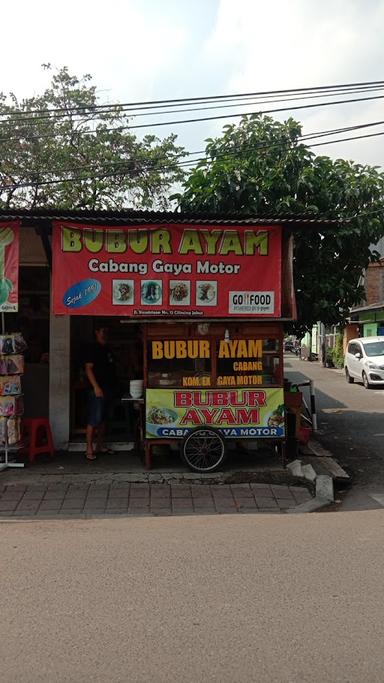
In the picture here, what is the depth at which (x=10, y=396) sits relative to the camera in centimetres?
774

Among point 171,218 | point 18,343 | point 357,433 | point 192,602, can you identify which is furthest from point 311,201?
point 192,602

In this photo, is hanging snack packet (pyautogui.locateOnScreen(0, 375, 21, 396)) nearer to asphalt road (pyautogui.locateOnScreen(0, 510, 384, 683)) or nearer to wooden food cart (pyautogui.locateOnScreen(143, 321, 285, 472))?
wooden food cart (pyautogui.locateOnScreen(143, 321, 285, 472))

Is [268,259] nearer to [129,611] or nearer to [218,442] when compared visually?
[218,442]

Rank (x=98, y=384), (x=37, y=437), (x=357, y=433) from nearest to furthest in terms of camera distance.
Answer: (x=98, y=384)
(x=37, y=437)
(x=357, y=433)

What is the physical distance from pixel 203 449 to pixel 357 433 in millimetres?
5399

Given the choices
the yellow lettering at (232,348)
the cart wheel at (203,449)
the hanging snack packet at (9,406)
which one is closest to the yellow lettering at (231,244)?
the yellow lettering at (232,348)

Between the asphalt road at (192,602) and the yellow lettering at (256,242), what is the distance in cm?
346

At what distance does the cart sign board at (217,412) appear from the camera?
7.57m

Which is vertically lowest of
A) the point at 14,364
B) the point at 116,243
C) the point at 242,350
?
the point at 14,364

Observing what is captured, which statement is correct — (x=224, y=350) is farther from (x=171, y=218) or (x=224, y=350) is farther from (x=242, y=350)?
(x=171, y=218)

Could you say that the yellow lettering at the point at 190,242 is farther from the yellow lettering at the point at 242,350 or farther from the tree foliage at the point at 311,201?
the tree foliage at the point at 311,201

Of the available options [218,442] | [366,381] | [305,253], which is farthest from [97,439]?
[366,381]

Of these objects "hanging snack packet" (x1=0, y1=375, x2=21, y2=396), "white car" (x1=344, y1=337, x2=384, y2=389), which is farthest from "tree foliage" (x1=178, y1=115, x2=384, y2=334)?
"white car" (x1=344, y1=337, x2=384, y2=389)

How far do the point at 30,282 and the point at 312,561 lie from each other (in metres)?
6.35
